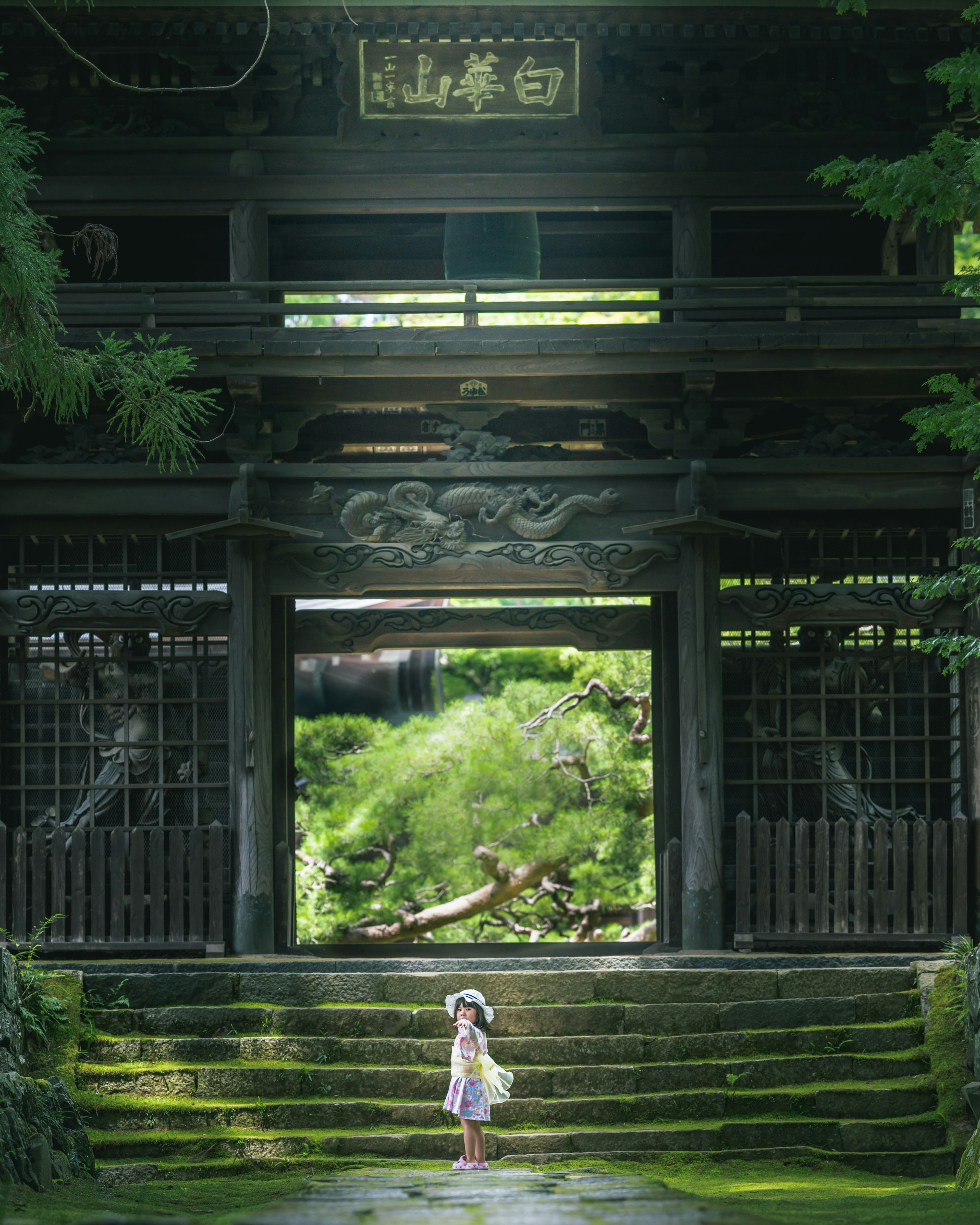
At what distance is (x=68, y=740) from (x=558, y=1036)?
4668 mm

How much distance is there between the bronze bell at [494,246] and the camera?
33.3 ft

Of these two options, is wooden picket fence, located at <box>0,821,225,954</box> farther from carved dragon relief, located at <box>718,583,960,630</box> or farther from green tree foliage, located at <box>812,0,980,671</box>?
green tree foliage, located at <box>812,0,980,671</box>

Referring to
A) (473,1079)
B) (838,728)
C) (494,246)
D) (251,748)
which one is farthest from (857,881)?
(494,246)

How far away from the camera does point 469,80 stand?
9.69 m

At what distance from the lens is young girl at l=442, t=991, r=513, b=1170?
6027 mm

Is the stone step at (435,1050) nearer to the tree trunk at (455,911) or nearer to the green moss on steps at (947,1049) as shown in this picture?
the green moss on steps at (947,1049)

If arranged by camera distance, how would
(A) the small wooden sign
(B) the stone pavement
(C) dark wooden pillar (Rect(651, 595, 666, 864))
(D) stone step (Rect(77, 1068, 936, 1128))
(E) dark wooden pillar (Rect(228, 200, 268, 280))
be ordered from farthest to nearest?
(C) dark wooden pillar (Rect(651, 595, 666, 864))
(E) dark wooden pillar (Rect(228, 200, 268, 280))
(A) the small wooden sign
(D) stone step (Rect(77, 1068, 936, 1128))
(B) the stone pavement

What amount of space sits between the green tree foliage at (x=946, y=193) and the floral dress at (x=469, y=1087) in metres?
3.52

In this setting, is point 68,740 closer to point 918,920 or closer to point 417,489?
point 417,489

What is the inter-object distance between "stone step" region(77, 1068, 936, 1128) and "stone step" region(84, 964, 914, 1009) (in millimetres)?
709

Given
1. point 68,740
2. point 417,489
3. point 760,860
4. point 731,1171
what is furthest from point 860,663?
Answer: point 68,740

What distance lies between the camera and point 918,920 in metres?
9.07

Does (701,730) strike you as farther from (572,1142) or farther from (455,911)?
(455,911)

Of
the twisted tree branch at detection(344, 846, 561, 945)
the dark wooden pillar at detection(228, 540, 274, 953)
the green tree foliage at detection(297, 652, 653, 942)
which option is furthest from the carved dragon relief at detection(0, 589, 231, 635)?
the twisted tree branch at detection(344, 846, 561, 945)
